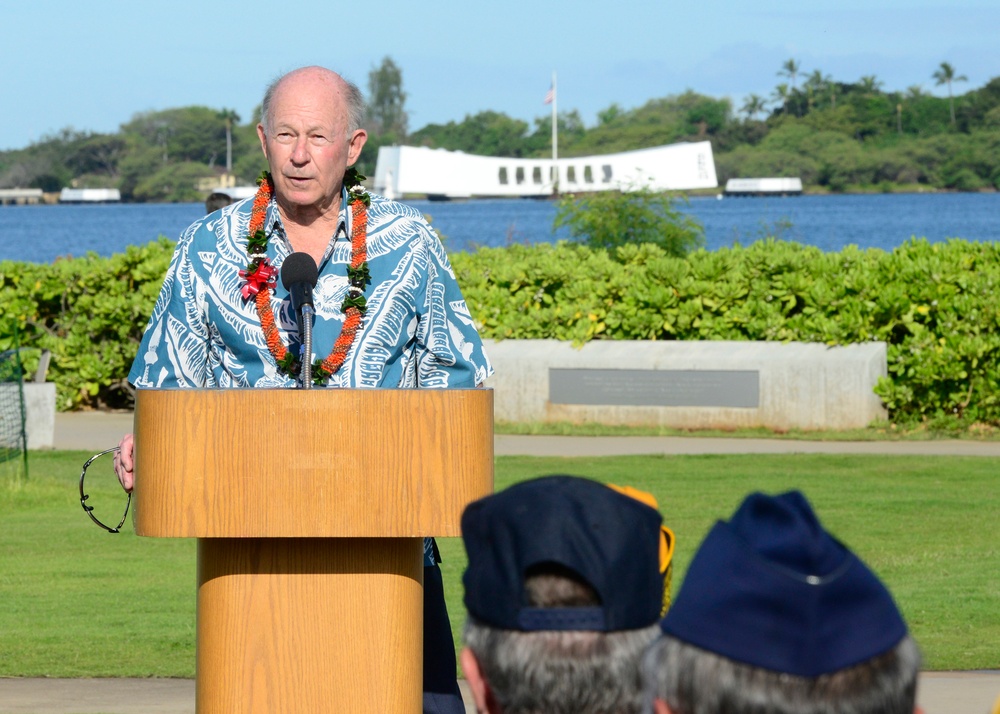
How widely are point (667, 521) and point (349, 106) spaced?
19.5ft

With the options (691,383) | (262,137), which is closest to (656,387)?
(691,383)

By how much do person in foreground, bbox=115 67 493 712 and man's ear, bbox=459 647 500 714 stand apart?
1.70 m

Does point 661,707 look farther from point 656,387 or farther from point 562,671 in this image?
point 656,387

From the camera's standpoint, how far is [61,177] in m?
161

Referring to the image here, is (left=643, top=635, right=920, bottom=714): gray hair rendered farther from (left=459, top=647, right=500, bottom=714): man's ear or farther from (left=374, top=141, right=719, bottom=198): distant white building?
(left=374, top=141, right=719, bottom=198): distant white building

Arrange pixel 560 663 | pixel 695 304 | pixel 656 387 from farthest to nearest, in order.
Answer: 1. pixel 695 304
2. pixel 656 387
3. pixel 560 663

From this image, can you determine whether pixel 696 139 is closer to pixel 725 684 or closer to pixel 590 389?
pixel 590 389

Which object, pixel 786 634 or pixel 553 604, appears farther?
pixel 553 604

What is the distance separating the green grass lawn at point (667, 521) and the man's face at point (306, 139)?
3.14 metres

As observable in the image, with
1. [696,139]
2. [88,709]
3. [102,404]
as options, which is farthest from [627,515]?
[696,139]

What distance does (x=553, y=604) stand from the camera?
2.04 metres

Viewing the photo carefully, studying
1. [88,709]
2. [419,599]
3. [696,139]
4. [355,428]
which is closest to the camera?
[355,428]

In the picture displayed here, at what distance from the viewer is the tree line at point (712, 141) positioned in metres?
129

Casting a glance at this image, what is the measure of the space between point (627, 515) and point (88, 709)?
3958 millimetres
